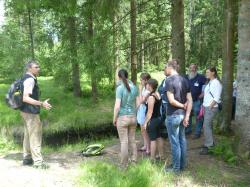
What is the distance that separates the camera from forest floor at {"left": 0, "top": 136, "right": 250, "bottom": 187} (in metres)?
6.66

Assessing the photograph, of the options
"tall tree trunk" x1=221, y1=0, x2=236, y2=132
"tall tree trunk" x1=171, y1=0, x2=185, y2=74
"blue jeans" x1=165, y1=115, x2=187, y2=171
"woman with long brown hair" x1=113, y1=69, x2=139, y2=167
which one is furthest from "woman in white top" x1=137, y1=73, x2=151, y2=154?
"tall tree trunk" x1=221, y1=0, x2=236, y2=132

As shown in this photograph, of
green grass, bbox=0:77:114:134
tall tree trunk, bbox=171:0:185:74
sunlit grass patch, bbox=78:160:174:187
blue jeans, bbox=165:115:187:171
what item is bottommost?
green grass, bbox=0:77:114:134

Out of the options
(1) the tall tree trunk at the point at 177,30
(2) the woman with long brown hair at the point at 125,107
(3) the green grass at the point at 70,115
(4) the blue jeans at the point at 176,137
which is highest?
(1) the tall tree trunk at the point at 177,30

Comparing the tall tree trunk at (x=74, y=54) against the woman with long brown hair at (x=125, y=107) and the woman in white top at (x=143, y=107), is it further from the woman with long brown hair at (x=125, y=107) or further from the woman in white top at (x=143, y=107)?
the woman with long brown hair at (x=125, y=107)

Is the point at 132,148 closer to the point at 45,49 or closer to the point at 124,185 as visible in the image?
the point at 124,185

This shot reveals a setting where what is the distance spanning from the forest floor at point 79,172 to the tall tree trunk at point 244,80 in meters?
0.62

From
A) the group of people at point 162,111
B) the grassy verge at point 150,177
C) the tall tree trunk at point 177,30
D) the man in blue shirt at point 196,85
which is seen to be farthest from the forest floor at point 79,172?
the tall tree trunk at point 177,30

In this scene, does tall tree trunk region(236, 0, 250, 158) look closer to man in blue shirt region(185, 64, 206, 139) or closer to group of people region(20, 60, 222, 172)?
group of people region(20, 60, 222, 172)

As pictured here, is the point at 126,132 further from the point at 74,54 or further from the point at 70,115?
the point at 74,54

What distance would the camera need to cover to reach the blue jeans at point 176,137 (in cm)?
700

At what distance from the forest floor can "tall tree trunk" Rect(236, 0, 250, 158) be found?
62 centimetres

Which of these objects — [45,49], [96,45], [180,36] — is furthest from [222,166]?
[45,49]

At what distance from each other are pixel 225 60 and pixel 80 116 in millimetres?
8274

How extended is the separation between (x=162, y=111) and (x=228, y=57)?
2877 mm
